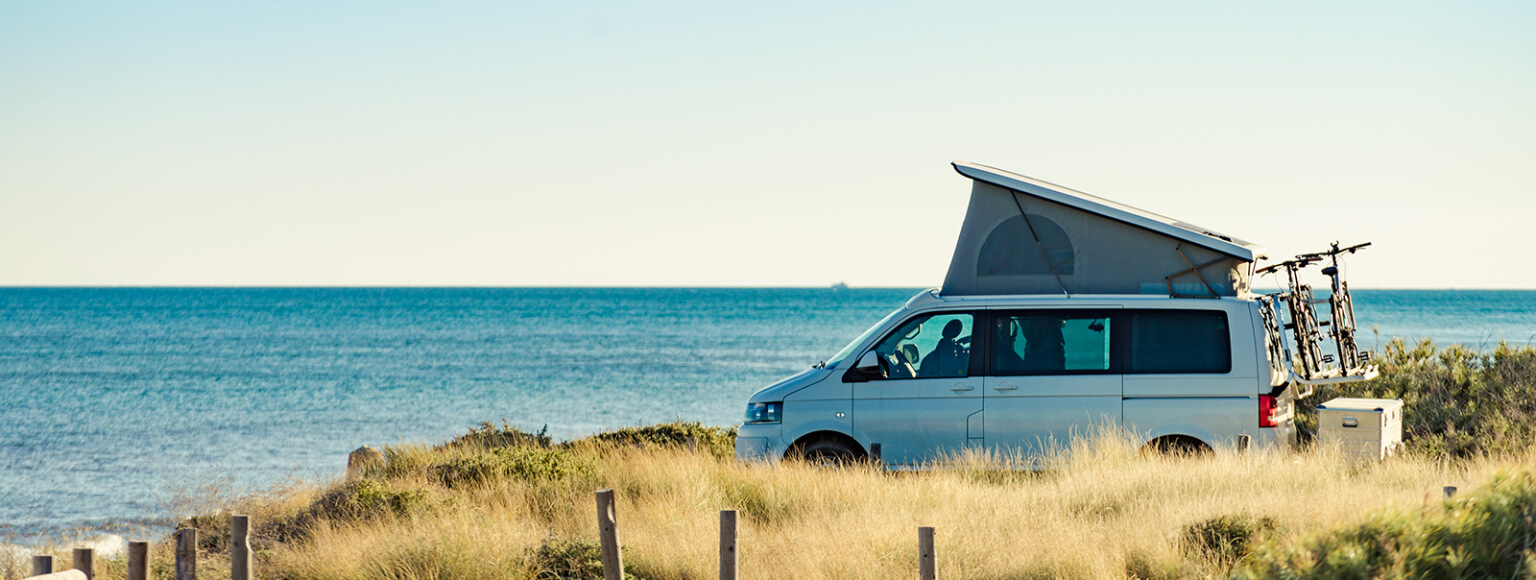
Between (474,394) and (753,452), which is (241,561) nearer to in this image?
(753,452)

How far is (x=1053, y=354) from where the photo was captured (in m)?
9.09

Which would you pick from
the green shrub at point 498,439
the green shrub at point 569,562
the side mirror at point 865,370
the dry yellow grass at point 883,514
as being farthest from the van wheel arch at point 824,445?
the green shrub at point 498,439

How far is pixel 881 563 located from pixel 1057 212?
3.92 m

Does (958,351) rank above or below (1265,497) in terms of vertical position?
above

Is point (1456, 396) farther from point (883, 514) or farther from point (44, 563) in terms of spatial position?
point (44, 563)

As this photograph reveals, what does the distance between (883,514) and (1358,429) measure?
4486mm

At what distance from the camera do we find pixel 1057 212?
30.4 feet

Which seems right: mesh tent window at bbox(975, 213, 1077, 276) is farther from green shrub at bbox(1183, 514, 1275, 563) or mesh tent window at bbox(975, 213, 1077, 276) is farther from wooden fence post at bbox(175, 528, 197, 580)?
wooden fence post at bbox(175, 528, 197, 580)

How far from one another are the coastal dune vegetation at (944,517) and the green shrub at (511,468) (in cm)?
3

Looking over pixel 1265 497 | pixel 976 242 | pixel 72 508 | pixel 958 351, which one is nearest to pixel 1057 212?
pixel 976 242

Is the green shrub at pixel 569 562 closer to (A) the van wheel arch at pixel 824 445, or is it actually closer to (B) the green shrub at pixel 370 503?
(B) the green shrub at pixel 370 503

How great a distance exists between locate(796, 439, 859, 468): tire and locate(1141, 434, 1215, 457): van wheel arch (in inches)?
93.2

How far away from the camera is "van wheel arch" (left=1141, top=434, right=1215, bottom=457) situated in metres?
8.84

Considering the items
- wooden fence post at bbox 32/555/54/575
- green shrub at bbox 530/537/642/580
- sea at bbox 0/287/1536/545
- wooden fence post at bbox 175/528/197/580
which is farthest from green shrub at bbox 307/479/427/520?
wooden fence post at bbox 32/555/54/575
